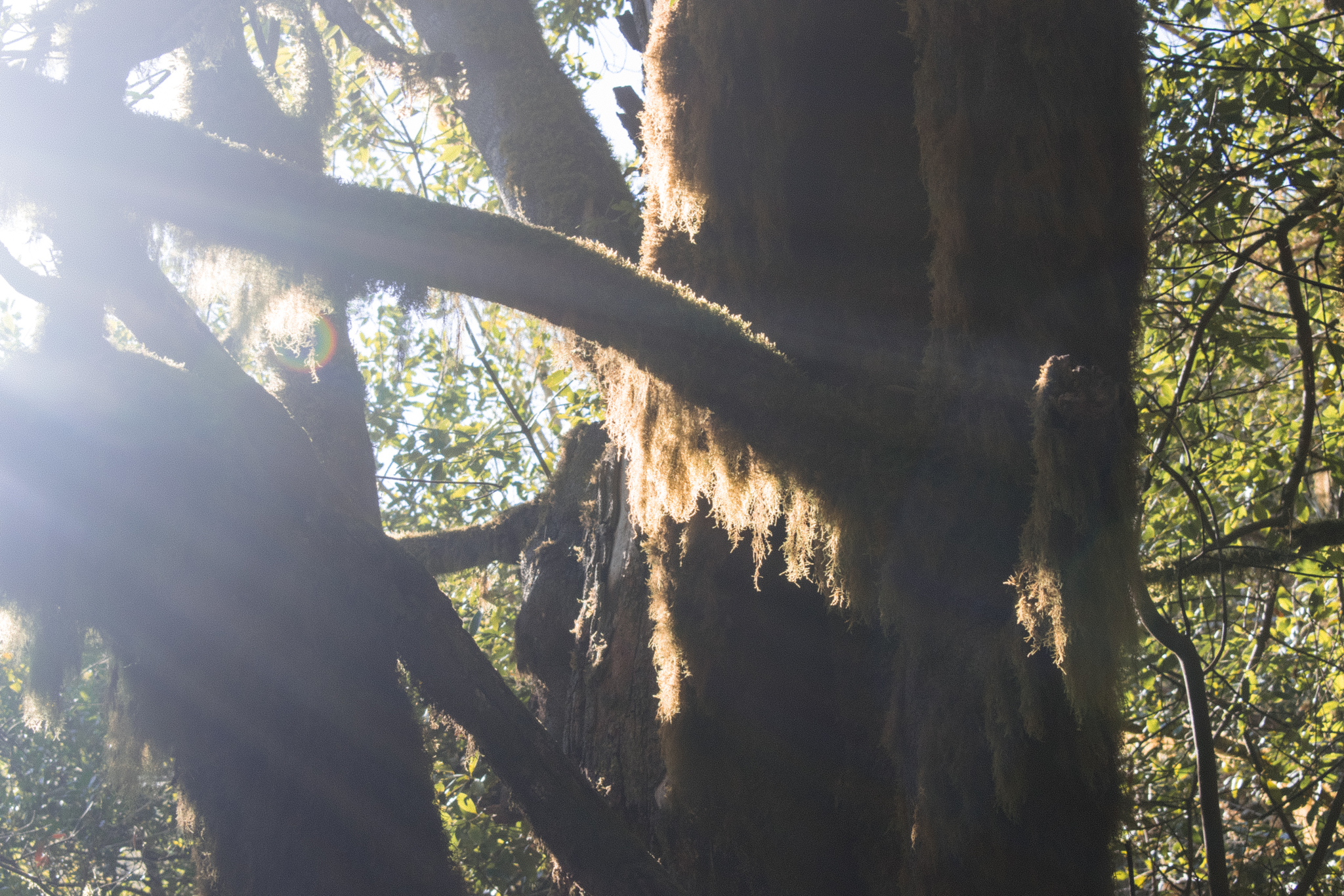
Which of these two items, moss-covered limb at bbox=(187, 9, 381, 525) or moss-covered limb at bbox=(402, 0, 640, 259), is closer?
moss-covered limb at bbox=(402, 0, 640, 259)

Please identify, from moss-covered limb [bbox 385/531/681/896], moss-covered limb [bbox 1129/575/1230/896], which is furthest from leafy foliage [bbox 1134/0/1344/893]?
moss-covered limb [bbox 385/531/681/896]

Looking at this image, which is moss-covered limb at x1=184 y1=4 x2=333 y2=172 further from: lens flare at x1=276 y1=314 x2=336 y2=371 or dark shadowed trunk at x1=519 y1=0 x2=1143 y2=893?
dark shadowed trunk at x1=519 y1=0 x2=1143 y2=893

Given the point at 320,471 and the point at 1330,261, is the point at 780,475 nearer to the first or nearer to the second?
the point at 320,471

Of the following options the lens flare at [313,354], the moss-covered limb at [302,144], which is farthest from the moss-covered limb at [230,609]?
the lens flare at [313,354]

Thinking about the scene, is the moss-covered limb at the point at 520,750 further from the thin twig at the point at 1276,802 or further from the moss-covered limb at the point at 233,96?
the moss-covered limb at the point at 233,96

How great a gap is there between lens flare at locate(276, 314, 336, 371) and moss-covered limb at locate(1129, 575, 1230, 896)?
3372 millimetres

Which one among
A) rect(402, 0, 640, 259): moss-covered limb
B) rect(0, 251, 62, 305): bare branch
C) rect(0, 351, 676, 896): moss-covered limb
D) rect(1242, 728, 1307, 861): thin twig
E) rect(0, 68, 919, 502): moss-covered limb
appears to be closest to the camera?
rect(0, 68, 919, 502): moss-covered limb

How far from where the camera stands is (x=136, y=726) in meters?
2.21

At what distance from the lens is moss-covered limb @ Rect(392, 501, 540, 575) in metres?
4.43

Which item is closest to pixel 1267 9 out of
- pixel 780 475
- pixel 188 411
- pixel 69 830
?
pixel 780 475

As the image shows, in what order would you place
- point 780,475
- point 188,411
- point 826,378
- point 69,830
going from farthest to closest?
point 69,830 < point 188,411 < point 826,378 < point 780,475

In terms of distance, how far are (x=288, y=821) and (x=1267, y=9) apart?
5.94 meters

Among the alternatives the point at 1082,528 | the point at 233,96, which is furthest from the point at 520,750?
the point at 233,96

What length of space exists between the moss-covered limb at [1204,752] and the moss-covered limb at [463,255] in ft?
3.77
